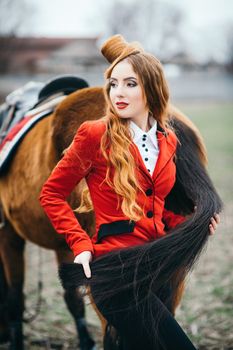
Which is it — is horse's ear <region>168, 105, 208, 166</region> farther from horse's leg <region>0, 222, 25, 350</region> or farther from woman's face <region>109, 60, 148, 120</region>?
horse's leg <region>0, 222, 25, 350</region>

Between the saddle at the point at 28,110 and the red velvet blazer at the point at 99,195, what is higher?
the saddle at the point at 28,110

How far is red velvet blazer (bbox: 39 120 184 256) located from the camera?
1796mm

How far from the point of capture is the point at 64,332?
3.34m

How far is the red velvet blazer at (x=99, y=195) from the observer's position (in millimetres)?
1796

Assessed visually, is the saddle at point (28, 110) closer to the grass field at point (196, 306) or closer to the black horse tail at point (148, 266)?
the grass field at point (196, 306)

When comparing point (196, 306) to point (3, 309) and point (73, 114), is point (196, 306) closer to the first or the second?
point (3, 309)

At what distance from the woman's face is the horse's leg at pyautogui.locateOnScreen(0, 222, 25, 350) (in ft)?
5.11

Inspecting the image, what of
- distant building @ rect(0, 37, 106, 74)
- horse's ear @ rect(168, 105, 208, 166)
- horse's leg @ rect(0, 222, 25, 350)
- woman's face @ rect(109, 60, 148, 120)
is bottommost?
horse's leg @ rect(0, 222, 25, 350)

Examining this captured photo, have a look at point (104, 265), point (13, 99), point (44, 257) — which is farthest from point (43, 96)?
point (44, 257)

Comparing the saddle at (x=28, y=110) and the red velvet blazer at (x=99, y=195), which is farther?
the saddle at (x=28, y=110)

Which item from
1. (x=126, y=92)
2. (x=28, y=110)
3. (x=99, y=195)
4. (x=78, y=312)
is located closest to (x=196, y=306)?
(x=78, y=312)

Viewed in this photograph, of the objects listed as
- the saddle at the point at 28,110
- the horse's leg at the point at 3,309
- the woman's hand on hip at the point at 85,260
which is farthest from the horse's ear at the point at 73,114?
the horse's leg at the point at 3,309

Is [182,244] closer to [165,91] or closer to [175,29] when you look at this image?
[165,91]

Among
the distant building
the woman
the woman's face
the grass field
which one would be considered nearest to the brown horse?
the grass field
